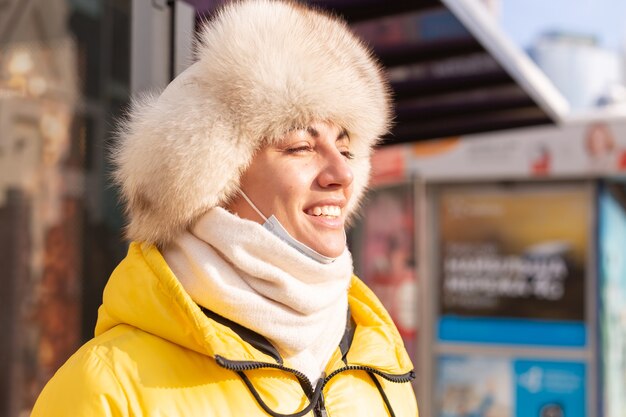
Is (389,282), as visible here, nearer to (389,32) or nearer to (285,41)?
(389,32)

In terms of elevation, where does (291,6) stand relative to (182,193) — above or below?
above

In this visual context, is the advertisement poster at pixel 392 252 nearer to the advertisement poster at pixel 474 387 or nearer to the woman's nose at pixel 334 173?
the advertisement poster at pixel 474 387

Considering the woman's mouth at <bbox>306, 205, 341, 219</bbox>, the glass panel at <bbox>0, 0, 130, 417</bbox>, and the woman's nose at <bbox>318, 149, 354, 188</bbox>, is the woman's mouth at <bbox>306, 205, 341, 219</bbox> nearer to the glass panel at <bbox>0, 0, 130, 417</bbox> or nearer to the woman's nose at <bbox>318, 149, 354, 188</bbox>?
the woman's nose at <bbox>318, 149, 354, 188</bbox>

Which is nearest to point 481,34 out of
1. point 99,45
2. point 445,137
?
point 445,137

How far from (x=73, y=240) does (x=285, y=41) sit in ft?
3.73

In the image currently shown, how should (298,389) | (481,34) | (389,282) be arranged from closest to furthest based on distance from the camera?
1. (298,389)
2. (481,34)
3. (389,282)

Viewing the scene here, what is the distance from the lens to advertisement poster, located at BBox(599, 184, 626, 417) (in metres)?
6.16

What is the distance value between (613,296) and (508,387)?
3.54 feet

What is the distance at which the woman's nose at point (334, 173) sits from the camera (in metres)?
1.66

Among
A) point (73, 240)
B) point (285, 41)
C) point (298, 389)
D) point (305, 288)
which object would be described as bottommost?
point (298, 389)

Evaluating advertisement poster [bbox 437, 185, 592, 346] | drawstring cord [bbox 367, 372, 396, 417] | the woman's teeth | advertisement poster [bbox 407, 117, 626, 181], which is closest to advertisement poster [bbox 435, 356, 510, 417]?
advertisement poster [bbox 437, 185, 592, 346]

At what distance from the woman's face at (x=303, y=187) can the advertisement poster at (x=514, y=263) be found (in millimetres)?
4977

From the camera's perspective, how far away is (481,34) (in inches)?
171

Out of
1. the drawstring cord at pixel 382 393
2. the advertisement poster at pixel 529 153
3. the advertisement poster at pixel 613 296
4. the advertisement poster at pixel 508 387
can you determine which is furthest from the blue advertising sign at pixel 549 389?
the drawstring cord at pixel 382 393
